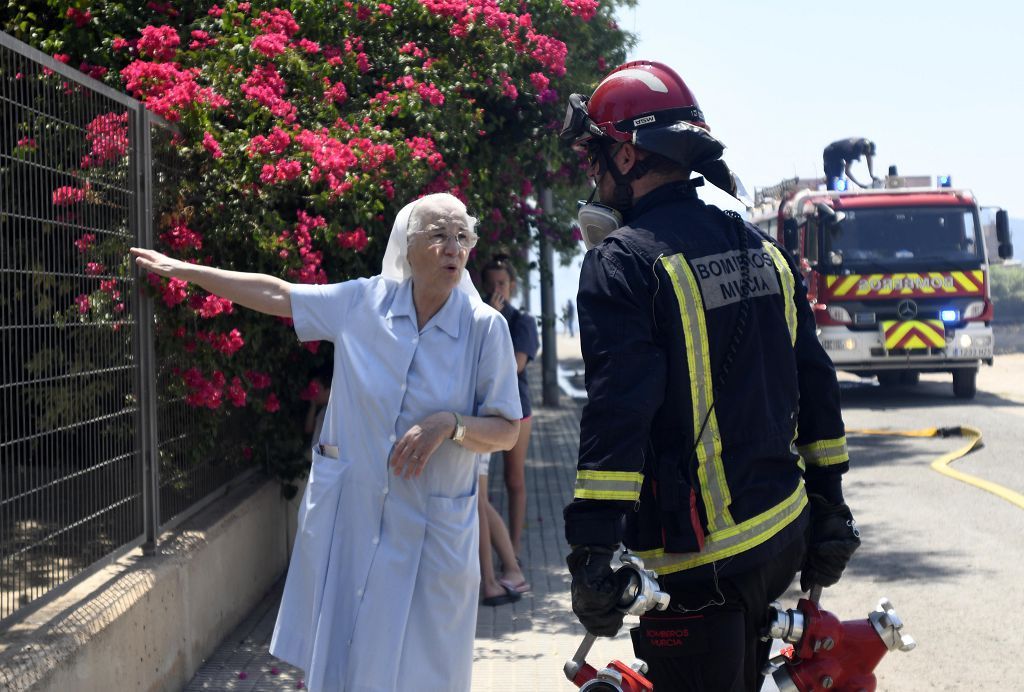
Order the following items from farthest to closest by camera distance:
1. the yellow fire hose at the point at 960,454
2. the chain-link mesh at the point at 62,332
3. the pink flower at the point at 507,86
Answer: the yellow fire hose at the point at 960,454
the pink flower at the point at 507,86
the chain-link mesh at the point at 62,332

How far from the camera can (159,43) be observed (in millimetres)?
6836

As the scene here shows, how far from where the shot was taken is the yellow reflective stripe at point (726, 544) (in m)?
3.16

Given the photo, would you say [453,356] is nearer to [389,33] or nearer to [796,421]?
[796,421]

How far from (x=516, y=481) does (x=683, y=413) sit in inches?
187

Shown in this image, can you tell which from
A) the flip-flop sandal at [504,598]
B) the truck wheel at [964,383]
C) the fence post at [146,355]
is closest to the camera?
the fence post at [146,355]

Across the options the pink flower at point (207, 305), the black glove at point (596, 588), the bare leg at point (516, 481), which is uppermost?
the pink flower at point (207, 305)

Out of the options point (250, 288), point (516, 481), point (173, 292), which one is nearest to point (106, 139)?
point (173, 292)

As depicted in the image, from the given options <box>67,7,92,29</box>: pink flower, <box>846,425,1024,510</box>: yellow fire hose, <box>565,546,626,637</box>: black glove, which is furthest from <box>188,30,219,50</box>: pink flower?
<box>846,425,1024,510</box>: yellow fire hose

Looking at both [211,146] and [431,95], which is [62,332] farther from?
[431,95]

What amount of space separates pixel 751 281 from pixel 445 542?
1.33 metres

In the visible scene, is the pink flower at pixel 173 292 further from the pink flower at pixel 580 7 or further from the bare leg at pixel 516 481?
the pink flower at pixel 580 7

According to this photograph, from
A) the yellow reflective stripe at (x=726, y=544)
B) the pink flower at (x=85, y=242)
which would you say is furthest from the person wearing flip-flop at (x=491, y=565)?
the yellow reflective stripe at (x=726, y=544)

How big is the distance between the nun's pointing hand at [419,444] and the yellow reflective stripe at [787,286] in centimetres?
108

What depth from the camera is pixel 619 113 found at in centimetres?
339
